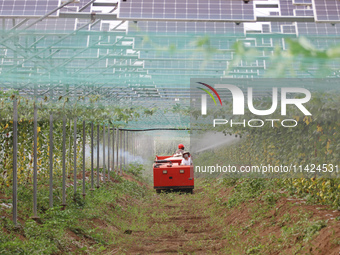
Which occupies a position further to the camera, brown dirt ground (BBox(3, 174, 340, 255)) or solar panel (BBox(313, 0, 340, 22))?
solar panel (BBox(313, 0, 340, 22))

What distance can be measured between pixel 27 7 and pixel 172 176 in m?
7.85

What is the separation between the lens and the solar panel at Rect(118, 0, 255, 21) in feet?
25.9

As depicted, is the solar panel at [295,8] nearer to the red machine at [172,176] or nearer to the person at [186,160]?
the person at [186,160]

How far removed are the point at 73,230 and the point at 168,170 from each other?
648 centimetres

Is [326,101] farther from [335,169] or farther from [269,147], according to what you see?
[269,147]

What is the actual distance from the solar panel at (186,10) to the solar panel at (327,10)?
1176mm

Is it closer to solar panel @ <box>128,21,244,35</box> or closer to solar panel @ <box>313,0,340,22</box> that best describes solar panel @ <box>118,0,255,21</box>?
solar panel @ <box>128,21,244,35</box>

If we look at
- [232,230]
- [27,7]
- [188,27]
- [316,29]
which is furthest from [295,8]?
[27,7]

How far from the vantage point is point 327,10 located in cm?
809

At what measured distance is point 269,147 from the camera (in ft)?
31.1

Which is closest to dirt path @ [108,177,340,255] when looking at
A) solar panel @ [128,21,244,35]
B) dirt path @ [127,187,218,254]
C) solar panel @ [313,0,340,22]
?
dirt path @ [127,187,218,254]

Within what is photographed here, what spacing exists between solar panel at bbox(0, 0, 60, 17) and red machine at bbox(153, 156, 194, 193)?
726cm

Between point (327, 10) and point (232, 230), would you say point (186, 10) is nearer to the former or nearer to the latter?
point (327, 10)

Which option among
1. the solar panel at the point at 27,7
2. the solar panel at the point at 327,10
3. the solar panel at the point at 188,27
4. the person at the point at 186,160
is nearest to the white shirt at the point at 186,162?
the person at the point at 186,160
